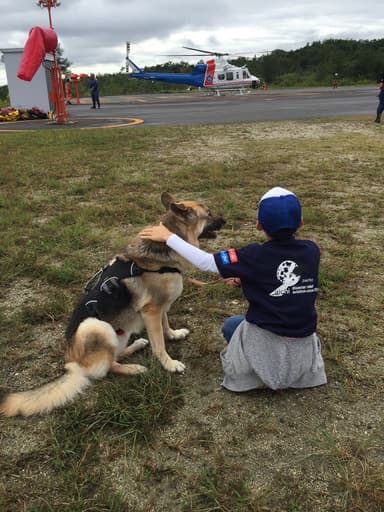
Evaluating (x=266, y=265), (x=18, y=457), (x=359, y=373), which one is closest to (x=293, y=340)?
(x=266, y=265)

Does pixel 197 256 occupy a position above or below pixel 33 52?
below

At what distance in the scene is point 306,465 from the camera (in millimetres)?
2154

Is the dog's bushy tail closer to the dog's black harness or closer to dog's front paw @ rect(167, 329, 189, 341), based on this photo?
the dog's black harness

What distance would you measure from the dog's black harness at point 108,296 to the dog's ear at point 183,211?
0.40 metres

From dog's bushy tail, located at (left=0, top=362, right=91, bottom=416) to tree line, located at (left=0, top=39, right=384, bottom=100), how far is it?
47594 mm

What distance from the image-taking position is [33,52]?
1305cm

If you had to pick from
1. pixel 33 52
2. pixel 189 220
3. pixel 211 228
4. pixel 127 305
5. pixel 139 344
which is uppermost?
pixel 33 52

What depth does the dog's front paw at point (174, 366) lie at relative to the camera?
9.66 ft

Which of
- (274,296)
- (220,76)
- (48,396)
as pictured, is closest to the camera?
(274,296)

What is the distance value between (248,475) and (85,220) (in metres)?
4.51

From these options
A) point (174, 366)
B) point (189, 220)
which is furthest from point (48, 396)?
point (189, 220)

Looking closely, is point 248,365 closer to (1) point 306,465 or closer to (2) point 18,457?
(1) point 306,465

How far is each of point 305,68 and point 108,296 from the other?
73.2 m

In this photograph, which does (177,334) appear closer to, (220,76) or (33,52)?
(33,52)
